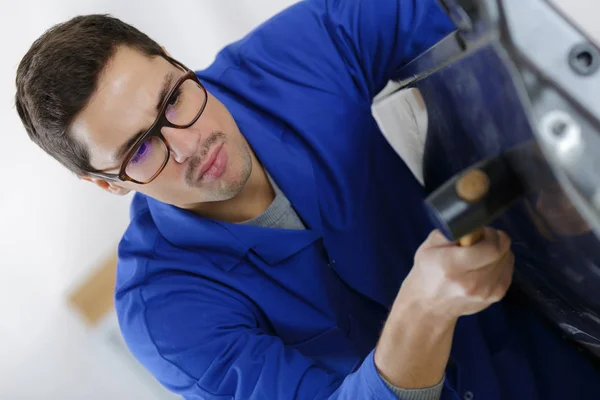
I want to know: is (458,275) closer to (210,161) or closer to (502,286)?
(502,286)

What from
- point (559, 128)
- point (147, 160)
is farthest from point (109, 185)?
point (559, 128)

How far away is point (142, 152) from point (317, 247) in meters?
0.29

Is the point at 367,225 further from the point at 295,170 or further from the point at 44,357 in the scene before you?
the point at 44,357

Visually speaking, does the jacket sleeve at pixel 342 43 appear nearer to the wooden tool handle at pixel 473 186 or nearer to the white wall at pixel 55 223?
the wooden tool handle at pixel 473 186

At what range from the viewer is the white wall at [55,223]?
1.29 metres

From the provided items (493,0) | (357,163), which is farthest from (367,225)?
(493,0)

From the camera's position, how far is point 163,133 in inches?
30.9

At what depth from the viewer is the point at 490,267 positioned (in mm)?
480

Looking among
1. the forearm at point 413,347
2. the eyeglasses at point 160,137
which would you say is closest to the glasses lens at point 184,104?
the eyeglasses at point 160,137

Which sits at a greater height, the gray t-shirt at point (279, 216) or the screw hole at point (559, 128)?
the screw hole at point (559, 128)

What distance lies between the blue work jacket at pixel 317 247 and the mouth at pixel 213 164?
0.23 feet

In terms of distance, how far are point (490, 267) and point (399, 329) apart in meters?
0.12

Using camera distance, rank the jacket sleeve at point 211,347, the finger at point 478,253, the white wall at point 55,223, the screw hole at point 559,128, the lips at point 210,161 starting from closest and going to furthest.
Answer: the screw hole at point 559,128
the finger at point 478,253
the jacket sleeve at point 211,347
the lips at point 210,161
the white wall at point 55,223

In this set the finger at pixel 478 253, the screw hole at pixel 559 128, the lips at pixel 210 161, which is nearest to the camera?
the screw hole at pixel 559 128
